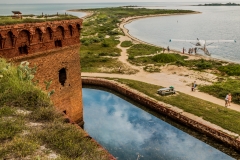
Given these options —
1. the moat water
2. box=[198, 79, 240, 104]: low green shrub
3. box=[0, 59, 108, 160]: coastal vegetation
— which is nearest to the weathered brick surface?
box=[0, 59, 108, 160]: coastal vegetation

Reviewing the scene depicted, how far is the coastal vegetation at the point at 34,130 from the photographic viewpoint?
6043mm

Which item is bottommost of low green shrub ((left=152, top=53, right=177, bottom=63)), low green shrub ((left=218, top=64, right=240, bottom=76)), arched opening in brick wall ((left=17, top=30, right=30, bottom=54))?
low green shrub ((left=218, top=64, right=240, bottom=76))

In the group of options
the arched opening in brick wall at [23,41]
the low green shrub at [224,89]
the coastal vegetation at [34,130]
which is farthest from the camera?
the low green shrub at [224,89]

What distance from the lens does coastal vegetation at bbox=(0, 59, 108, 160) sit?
6.04 meters

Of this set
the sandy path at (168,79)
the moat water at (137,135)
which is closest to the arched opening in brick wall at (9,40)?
the moat water at (137,135)

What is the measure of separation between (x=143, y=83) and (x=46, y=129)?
18.3m

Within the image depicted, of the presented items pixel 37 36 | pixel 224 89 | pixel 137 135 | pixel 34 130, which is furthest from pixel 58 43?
pixel 224 89

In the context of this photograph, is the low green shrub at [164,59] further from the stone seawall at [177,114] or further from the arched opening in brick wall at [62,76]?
the arched opening in brick wall at [62,76]

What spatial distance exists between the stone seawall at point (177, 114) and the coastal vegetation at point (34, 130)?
34.3 ft

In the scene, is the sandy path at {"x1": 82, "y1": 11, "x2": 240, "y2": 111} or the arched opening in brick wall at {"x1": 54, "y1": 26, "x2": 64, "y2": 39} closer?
the arched opening in brick wall at {"x1": 54, "y1": 26, "x2": 64, "y2": 39}

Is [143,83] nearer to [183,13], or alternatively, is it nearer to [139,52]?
[139,52]

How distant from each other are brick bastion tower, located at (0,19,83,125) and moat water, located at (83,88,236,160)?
87.6 inches

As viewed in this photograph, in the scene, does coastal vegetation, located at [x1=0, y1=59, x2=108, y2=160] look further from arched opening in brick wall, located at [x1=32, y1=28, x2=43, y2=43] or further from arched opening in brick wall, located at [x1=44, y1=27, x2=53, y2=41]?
arched opening in brick wall, located at [x1=44, y1=27, x2=53, y2=41]

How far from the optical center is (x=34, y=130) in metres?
7.01
